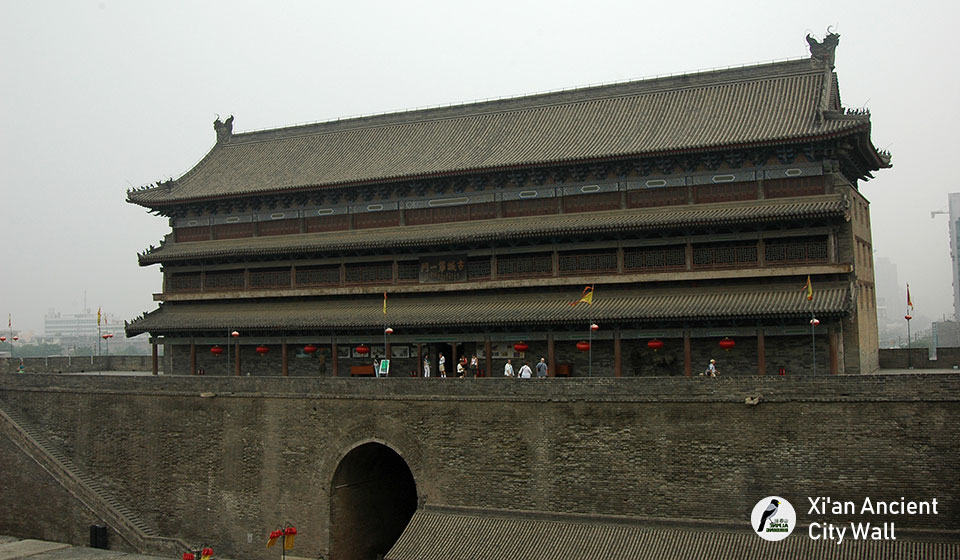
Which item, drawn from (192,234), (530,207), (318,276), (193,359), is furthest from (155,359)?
(530,207)

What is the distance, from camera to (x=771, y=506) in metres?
21.9

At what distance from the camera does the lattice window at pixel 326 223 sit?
114 ft

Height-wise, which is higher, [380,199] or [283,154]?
[283,154]

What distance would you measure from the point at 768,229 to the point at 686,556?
440 inches

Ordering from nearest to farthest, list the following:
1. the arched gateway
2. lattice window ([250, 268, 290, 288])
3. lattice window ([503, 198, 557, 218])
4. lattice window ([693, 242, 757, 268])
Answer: the arched gateway → lattice window ([693, 242, 757, 268]) → lattice window ([503, 198, 557, 218]) → lattice window ([250, 268, 290, 288])

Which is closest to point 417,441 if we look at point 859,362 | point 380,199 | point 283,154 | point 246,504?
point 246,504

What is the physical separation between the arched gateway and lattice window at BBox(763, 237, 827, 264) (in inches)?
527

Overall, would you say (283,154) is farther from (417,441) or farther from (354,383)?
(417,441)

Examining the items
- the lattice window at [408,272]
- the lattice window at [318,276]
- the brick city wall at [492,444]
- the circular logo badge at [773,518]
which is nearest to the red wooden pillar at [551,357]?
the brick city wall at [492,444]

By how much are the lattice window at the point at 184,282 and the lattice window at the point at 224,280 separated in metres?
0.54

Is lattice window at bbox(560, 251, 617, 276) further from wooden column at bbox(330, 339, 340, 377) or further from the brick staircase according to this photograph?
the brick staircase

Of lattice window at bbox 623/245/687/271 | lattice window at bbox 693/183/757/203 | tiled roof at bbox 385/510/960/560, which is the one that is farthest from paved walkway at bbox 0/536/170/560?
lattice window at bbox 693/183/757/203

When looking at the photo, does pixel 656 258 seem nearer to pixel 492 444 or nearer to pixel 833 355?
pixel 833 355

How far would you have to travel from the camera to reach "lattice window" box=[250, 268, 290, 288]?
116 feet
